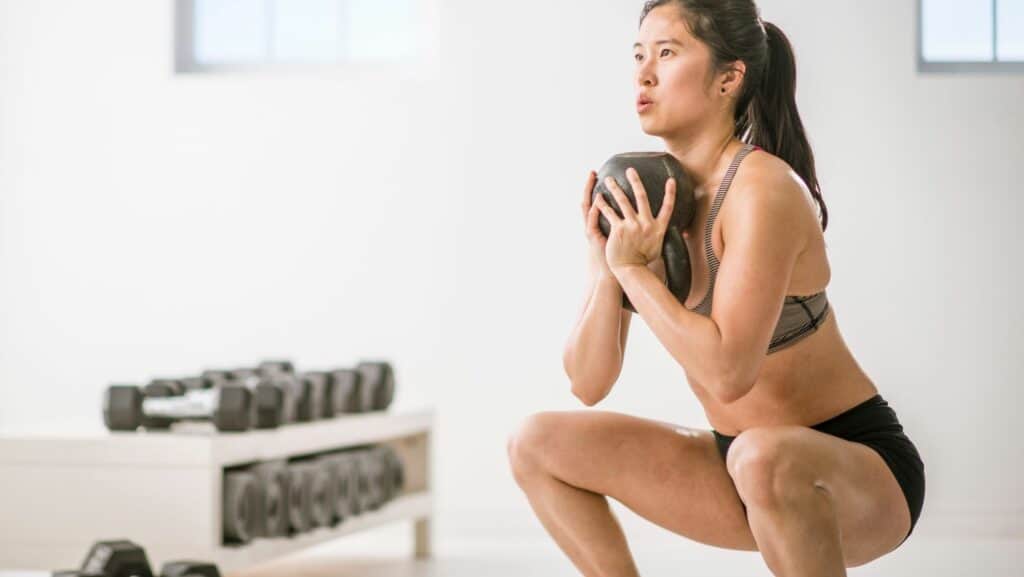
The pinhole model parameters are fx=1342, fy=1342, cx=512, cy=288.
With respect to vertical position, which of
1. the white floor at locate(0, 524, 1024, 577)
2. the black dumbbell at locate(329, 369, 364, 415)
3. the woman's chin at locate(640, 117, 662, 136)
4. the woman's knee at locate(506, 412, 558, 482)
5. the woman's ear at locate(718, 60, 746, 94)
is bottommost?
the white floor at locate(0, 524, 1024, 577)

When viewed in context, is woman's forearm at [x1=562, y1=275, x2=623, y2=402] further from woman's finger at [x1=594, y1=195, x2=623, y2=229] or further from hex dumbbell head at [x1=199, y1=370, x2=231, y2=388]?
hex dumbbell head at [x1=199, y1=370, x2=231, y2=388]

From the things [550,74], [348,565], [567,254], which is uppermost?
[550,74]

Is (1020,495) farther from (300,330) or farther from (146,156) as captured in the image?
(146,156)

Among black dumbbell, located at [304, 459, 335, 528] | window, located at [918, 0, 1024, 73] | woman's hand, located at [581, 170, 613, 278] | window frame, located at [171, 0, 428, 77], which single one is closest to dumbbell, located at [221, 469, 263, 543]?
black dumbbell, located at [304, 459, 335, 528]

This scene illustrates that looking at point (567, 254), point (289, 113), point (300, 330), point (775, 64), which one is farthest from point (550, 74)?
point (775, 64)

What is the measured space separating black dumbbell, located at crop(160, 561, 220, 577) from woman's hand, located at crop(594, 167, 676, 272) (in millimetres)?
1014

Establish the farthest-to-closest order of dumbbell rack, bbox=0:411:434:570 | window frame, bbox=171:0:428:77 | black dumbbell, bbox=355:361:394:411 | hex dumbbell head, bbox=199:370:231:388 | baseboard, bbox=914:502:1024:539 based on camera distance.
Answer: window frame, bbox=171:0:428:77
baseboard, bbox=914:502:1024:539
black dumbbell, bbox=355:361:394:411
hex dumbbell head, bbox=199:370:231:388
dumbbell rack, bbox=0:411:434:570

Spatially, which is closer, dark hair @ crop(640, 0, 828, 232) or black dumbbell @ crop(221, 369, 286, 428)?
dark hair @ crop(640, 0, 828, 232)

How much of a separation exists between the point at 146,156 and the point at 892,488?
3198mm

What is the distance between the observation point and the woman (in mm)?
1655

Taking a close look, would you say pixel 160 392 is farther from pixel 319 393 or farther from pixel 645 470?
pixel 645 470

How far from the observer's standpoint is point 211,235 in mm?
4355

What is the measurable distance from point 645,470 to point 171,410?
1.33 meters

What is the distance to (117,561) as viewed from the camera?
234cm
